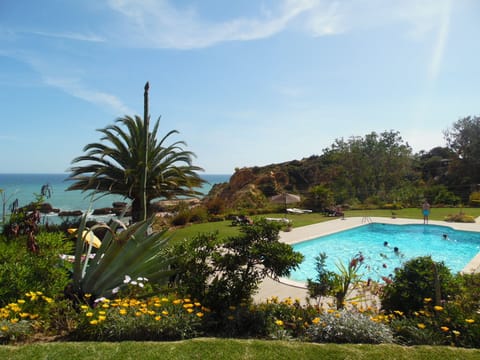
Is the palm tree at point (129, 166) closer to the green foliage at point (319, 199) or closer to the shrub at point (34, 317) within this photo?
the shrub at point (34, 317)

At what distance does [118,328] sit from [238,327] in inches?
49.0

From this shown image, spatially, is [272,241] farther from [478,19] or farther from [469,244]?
[469,244]

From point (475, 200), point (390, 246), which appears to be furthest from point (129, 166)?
point (475, 200)

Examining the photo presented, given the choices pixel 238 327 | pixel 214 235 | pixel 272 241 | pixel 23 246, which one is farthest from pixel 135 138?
pixel 238 327

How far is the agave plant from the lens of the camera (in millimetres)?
3875

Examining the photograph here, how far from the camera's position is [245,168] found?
122 ft

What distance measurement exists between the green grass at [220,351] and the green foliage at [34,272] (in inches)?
32.3

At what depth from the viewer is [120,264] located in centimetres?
401

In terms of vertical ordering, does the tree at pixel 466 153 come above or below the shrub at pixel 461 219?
above

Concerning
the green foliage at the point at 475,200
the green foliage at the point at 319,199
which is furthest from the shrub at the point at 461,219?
the green foliage at the point at 475,200

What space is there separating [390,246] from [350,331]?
1067 cm

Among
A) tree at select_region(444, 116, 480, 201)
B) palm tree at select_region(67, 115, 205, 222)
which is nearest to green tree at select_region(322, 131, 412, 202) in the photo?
tree at select_region(444, 116, 480, 201)

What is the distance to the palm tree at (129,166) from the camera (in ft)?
27.0

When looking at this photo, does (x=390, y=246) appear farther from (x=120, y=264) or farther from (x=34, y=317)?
(x=34, y=317)
